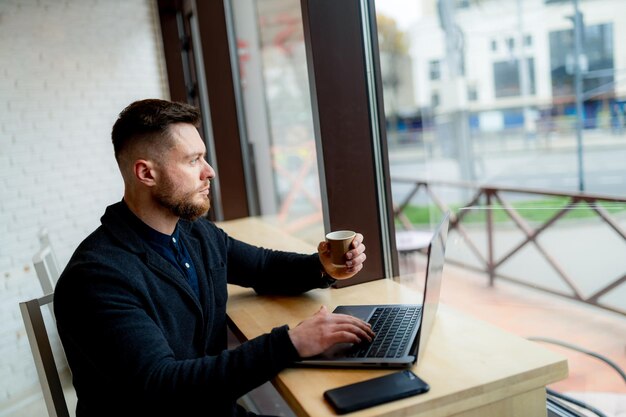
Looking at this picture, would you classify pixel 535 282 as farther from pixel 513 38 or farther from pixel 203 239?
pixel 513 38

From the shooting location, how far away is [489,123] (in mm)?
8430

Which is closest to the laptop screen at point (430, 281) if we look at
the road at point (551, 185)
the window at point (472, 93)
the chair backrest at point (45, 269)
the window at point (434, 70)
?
the road at point (551, 185)

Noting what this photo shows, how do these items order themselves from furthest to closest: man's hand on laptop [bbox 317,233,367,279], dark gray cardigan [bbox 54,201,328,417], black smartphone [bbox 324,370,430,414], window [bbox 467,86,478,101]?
window [bbox 467,86,478,101] → man's hand on laptop [bbox 317,233,367,279] → dark gray cardigan [bbox 54,201,328,417] → black smartphone [bbox 324,370,430,414]

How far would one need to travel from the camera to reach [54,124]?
3717mm

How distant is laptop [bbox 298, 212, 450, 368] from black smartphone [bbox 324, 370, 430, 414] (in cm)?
6

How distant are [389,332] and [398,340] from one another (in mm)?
54

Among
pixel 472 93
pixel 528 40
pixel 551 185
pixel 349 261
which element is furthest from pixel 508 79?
pixel 349 261

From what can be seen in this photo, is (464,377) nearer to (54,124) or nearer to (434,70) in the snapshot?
(54,124)

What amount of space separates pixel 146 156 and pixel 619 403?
4.28 ft

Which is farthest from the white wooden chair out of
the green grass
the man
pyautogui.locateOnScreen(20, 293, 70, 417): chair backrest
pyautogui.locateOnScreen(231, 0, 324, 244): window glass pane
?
pyautogui.locateOnScreen(231, 0, 324, 244): window glass pane

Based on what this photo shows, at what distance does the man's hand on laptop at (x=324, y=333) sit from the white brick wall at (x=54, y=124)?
274 cm

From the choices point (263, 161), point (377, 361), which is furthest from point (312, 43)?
point (263, 161)

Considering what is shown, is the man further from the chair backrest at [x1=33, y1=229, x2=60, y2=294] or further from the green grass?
the chair backrest at [x1=33, y1=229, x2=60, y2=294]

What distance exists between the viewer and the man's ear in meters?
1.34
